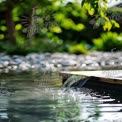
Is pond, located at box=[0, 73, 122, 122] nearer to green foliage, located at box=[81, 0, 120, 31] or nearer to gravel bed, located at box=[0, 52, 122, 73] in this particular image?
green foliage, located at box=[81, 0, 120, 31]

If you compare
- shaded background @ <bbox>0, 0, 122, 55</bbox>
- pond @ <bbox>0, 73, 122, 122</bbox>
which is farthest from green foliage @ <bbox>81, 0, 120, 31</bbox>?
shaded background @ <bbox>0, 0, 122, 55</bbox>

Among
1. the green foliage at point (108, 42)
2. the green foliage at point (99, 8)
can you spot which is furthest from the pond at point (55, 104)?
the green foliage at point (108, 42)

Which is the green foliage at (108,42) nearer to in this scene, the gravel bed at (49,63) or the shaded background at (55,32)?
the shaded background at (55,32)

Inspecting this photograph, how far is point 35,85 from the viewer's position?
11.6 metres

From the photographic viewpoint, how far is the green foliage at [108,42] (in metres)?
27.8

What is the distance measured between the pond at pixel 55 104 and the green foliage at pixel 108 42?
53.6 feet

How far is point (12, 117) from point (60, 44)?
65.4 feet

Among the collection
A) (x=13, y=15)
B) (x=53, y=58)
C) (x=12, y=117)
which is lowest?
(x=12, y=117)

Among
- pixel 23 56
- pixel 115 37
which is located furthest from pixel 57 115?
pixel 115 37

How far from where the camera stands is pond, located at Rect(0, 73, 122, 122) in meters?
7.31

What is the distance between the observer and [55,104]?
863 cm

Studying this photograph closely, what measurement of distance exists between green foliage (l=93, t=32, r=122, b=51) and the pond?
16337mm

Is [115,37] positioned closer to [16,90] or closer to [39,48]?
[39,48]

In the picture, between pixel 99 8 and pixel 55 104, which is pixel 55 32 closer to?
pixel 55 104
